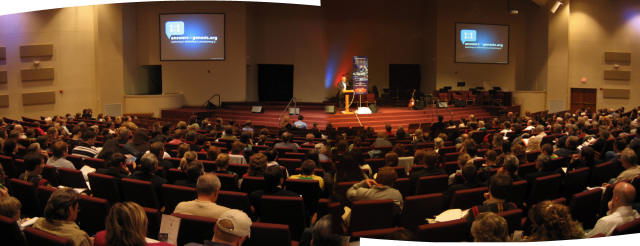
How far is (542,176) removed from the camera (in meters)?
4.52

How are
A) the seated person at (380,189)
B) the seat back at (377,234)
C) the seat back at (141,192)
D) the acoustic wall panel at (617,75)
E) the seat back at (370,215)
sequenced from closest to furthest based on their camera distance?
the seat back at (377,234), the seat back at (370,215), the seated person at (380,189), the seat back at (141,192), the acoustic wall panel at (617,75)

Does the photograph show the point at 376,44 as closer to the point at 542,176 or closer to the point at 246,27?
the point at 246,27

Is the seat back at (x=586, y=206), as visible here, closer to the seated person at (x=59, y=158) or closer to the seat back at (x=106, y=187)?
the seat back at (x=106, y=187)

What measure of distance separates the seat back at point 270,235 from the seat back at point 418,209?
1032mm

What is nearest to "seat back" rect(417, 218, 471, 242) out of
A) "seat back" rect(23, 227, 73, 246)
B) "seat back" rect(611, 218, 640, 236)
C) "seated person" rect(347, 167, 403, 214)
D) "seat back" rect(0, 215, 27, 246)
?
"seated person" rect(347, 167, 403, 214)

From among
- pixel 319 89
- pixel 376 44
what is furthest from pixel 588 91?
pixel 319 89

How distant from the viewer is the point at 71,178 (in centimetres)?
457

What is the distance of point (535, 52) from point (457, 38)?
3108mm

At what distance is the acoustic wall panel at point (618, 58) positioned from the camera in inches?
675

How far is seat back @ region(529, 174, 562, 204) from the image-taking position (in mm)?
4328

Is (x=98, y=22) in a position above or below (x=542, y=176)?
above

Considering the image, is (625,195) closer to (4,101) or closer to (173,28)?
(4,101)

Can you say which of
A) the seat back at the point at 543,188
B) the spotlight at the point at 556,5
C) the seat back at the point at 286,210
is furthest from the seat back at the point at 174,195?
the spotlight at the point at 556,5

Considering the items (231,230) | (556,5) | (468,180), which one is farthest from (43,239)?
(556,5)
